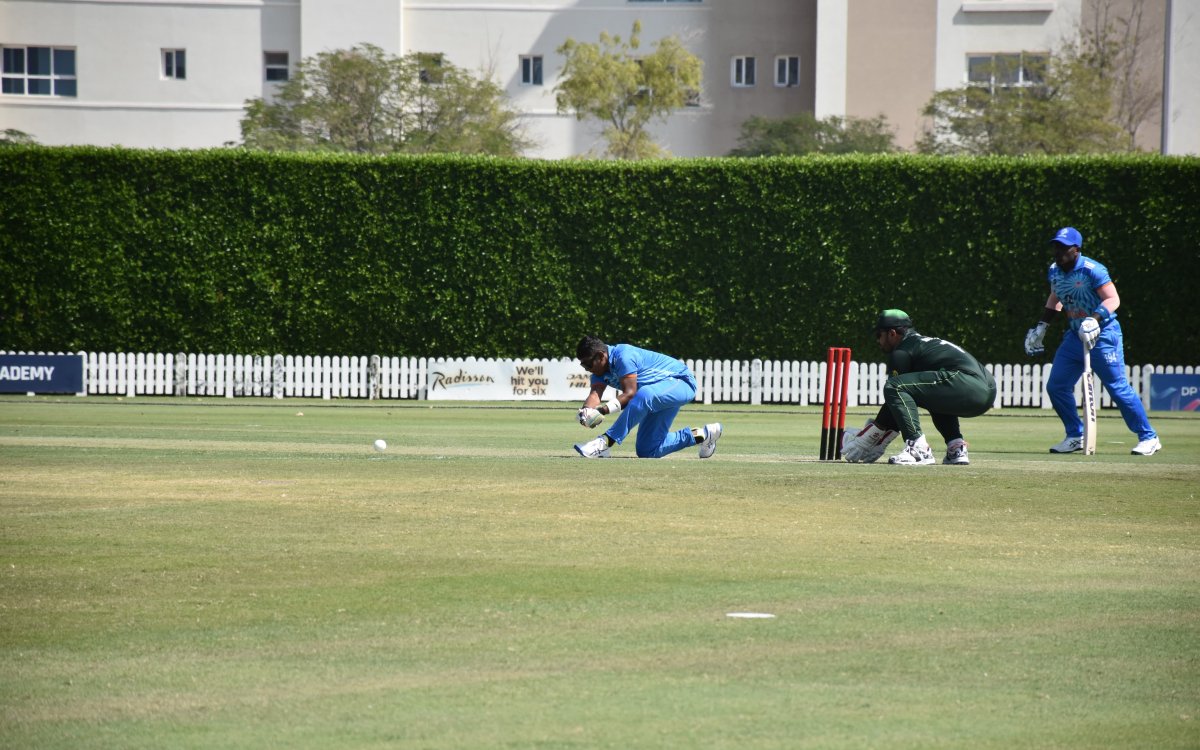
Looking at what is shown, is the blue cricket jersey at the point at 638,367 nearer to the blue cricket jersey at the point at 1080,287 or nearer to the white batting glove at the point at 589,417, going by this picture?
the white batting glove at the point at 589,417

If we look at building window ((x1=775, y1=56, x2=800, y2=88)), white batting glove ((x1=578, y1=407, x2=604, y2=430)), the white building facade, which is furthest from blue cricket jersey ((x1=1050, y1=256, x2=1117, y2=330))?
building window ((x1=775, y1=56, x2=800, y2=88))

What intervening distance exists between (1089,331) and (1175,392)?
14914mm

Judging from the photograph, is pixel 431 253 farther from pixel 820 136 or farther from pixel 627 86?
pixel 820 136

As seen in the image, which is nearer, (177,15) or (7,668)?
(7,668)

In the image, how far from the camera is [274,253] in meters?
31.7

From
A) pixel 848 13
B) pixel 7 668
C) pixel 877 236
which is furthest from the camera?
pixel 848 13

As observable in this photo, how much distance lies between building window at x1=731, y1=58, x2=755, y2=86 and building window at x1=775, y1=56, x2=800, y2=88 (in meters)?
1.00

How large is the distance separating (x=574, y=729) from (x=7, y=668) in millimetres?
2293

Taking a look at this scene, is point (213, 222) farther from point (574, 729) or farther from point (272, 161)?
point (574, 729)

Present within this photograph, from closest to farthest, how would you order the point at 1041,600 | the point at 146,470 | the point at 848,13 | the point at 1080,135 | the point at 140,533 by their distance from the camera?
1. the point at 1041,600
2. the point at 140,533
3. the point at 146,470
4. the point at 1080,135
5. the point at 848,13

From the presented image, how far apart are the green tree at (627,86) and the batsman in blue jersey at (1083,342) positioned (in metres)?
39.9

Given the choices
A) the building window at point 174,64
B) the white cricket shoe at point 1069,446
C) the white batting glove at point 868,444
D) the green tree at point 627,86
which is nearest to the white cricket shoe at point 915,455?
the white batting glove at point 868,444

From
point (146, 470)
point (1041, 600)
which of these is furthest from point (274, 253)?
point (1041, 600)

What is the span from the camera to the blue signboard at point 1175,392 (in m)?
28.7
